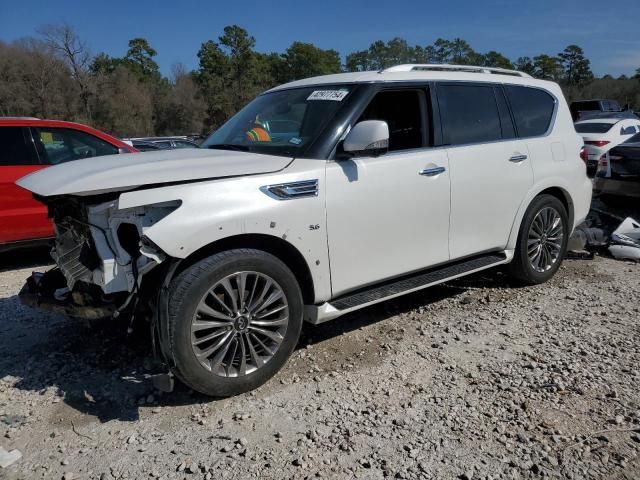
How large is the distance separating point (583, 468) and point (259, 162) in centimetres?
244

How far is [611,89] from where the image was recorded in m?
70.6

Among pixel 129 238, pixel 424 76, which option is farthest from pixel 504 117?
pixel 129 238

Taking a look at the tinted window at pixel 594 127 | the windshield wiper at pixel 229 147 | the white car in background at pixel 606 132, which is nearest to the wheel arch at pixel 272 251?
the windshield wiper at pixel 229 147

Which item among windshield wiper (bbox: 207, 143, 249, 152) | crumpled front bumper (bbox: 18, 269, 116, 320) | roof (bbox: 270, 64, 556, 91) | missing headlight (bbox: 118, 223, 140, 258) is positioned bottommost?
crumpled front bumper (bbox: 18, 269, 116, 320)

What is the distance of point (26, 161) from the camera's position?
571cm

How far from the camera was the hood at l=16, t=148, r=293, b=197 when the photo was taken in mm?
2814

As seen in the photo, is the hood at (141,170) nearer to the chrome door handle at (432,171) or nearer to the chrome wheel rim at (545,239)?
the chrome door handle at (432,171)

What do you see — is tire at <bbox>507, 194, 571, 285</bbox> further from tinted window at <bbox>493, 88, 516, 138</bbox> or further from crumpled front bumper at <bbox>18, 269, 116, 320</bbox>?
crumpled front bumper at <bbox>18, 269, 116, 320</bbox>

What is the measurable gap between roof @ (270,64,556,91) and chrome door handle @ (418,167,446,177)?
72 centimetres

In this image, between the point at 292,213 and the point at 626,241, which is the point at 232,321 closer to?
the point at 292,213

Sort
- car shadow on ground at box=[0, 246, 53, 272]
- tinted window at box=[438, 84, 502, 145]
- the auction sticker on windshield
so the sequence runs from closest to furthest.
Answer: the auction sticker on windshield → tinted window at box=[438, 84, 502, 145] → car shadow on ground at box=[0, 246, 53, 272]

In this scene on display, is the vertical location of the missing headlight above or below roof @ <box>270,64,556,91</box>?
below

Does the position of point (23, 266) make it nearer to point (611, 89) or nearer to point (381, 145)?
point (381, 145)

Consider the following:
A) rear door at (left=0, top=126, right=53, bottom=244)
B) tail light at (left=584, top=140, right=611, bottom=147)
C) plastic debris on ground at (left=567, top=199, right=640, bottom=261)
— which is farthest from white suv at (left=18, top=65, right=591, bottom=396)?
tail light at (left=584, top=140, right=611, bottom=147)
